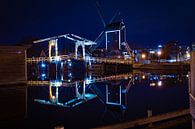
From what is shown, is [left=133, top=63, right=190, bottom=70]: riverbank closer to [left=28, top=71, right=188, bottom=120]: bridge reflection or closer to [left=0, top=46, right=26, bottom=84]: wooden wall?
[left=28, top=71, right=188, bottom=120]: bridge reflection

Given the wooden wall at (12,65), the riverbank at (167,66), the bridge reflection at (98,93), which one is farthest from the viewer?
the riverbank at (167,66)

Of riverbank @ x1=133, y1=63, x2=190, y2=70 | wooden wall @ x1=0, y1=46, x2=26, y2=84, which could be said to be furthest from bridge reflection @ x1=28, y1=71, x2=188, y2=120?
riverbank @ x1=133, y1=63, x2=190, y2=70

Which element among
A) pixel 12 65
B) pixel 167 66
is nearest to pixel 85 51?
pixel 167 66

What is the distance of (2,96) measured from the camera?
19.4 meters

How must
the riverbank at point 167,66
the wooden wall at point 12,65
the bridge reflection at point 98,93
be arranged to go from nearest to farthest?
the bridge reflection at point 98,93 → the wooden wall at point 12,65 → the riverbank at point 167,66

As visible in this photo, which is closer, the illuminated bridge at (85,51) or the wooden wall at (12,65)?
the wooden wall at (12,65)

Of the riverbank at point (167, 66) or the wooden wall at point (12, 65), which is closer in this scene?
the wooden wall at point (12, 65)

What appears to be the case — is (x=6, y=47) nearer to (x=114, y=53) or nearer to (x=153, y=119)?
(x=153, y=119)

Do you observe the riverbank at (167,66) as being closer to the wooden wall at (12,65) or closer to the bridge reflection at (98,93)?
the bridge reflection at (98,93)

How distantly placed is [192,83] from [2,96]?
59.5 ft

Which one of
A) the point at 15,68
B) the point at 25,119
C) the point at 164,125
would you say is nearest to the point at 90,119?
the point at 25,119

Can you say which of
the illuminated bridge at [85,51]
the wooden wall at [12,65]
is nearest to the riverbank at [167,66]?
the illuminated bridge at [85,51]

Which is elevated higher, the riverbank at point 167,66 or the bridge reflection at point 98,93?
the riverbank at point 167,66

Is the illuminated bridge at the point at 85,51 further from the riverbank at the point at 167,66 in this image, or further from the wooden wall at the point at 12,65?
the wooden wall at the point at 12,65
